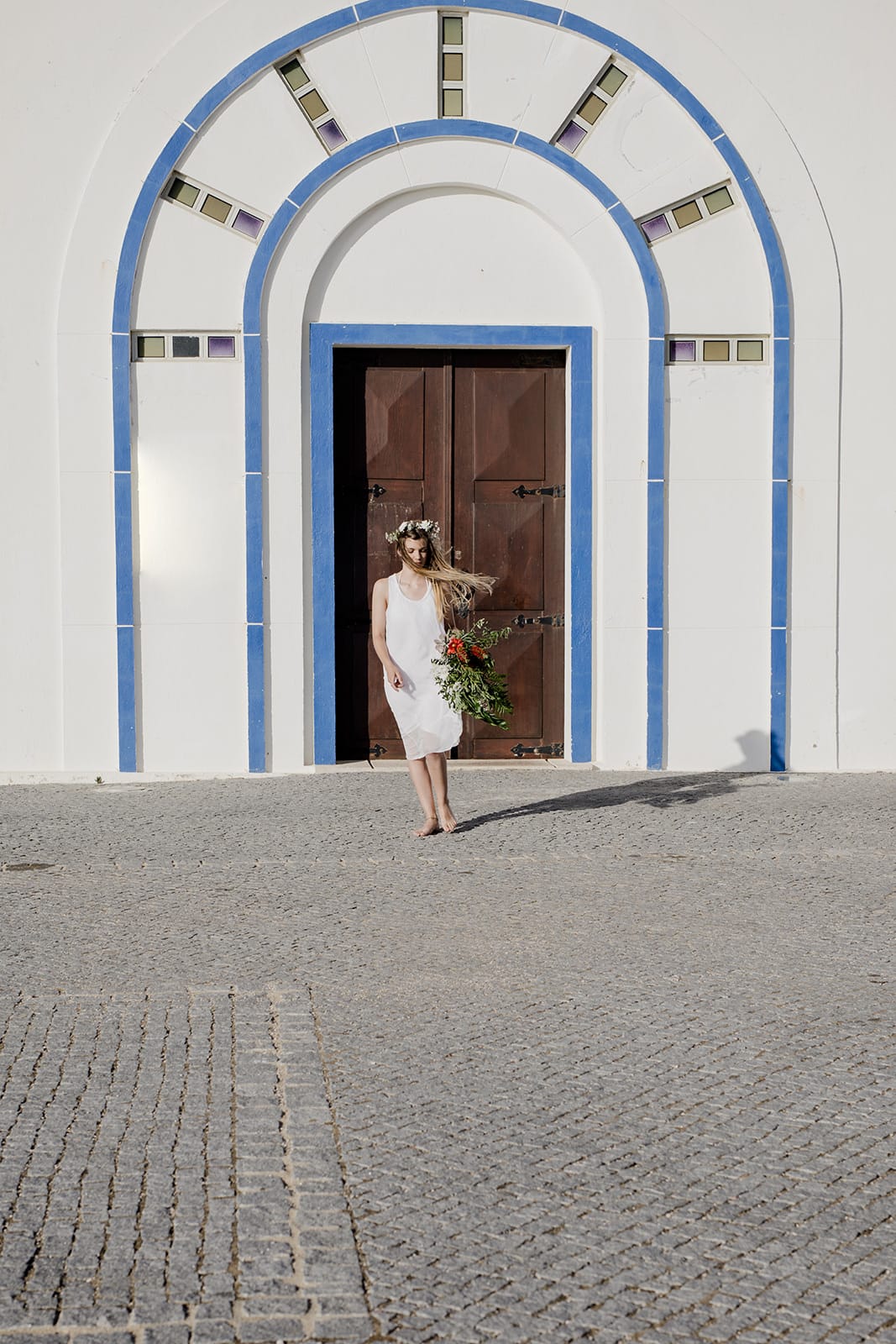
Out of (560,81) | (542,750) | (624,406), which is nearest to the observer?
(560,81)

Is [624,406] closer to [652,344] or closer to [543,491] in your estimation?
[652,344]

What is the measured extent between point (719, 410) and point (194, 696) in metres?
4.22

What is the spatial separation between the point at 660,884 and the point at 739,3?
678 centimetres

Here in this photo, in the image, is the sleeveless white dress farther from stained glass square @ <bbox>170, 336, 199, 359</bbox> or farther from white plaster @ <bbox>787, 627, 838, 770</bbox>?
white plaster @ <bbox>787, 627, 838, 770</bbox>

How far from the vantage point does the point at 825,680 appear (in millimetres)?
11094

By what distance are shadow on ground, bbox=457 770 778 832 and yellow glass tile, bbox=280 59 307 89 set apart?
5.26 m

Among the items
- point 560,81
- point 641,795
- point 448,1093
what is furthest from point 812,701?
point 448,1093

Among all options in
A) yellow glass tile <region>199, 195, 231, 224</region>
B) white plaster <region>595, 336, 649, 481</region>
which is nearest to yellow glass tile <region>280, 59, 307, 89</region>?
yellow glass tile <region>199, 195, 231, 224</region>

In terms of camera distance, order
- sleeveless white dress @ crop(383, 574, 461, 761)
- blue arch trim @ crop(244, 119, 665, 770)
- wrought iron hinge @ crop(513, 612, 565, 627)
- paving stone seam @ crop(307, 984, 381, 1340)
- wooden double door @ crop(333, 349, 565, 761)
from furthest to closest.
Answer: wrought iron hinge @ crop(513, 612, 565, 627) → wooden double door @ crop(333, 349, 565, 761) → blue arch trim @ crop(244, 119, 665, 770) → sleeveless white dress @ crop(383, 574, 461, 761) → paving stone seam @ crop(307, 984, 381, 1340)

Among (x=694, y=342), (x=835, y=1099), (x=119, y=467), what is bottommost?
(x=835, y=1099)

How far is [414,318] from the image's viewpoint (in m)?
10.9

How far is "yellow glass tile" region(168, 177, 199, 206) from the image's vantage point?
1069 centimetres

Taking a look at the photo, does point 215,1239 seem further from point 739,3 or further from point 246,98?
point 739,3

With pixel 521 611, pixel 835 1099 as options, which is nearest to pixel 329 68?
pixel 521 611
